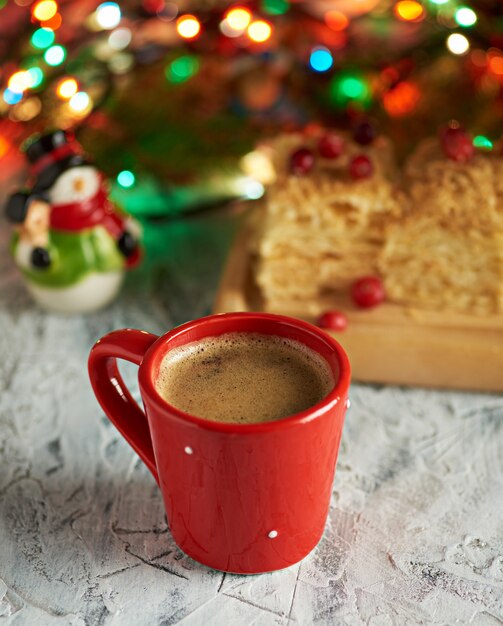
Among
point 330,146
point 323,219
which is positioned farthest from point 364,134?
point 323,219

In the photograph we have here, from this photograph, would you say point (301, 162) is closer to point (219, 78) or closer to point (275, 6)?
point (275, 6)

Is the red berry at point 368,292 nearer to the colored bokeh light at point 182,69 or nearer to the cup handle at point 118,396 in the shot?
the cup handle at point 118,396


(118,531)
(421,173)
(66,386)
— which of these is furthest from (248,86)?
(118,531)

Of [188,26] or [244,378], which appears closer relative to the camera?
[244,378]

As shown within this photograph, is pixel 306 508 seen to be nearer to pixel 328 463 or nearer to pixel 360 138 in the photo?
pixel 328 463

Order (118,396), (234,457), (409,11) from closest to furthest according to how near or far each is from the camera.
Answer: (234,457), (118,396), (409,11)

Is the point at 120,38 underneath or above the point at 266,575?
above

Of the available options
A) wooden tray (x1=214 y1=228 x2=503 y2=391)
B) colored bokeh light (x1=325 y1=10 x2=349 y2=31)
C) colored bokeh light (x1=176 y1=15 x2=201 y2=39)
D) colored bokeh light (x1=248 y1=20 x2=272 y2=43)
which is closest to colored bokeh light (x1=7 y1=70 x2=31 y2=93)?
colored bokeh light (x1=176 y1=15 x2=201 y2=39)
